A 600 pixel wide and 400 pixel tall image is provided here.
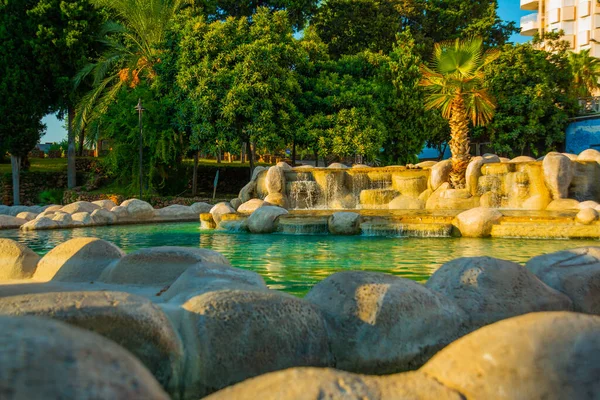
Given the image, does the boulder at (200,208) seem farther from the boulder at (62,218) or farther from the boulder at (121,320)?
the boulder at (121,320)

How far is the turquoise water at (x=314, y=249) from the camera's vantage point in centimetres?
791

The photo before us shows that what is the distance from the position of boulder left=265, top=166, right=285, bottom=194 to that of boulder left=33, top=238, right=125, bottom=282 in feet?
44.8

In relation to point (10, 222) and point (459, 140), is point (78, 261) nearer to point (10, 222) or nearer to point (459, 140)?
point (10, 222)

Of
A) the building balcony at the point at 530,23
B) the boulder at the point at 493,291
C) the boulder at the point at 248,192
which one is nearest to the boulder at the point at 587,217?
the boulder at the point at 493,291

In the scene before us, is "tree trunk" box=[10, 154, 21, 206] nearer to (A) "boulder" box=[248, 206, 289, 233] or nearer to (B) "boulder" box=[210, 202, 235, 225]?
(B) "boulder" box=[210, 202, 235, 225]

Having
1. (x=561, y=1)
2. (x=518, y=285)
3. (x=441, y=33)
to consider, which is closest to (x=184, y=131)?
(x=441, y=33)

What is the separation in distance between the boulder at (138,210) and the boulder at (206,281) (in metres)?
14.1

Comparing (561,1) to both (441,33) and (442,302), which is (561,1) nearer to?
(441,33)

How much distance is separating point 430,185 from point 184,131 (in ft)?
33.8

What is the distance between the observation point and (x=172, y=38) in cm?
2405

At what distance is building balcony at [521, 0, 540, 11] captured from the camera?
185ft

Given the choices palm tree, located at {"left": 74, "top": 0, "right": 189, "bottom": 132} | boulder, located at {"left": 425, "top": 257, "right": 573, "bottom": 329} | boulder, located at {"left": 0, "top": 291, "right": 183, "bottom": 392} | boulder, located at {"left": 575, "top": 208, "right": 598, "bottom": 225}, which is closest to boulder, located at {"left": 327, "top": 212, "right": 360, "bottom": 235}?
boulder, located at {"left": 575, "top": 208, "right": 598, "bottom": 225}

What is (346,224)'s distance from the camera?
1320 centimetres

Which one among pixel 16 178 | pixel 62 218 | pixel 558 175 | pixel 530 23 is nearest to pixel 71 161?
pixel 16 178
